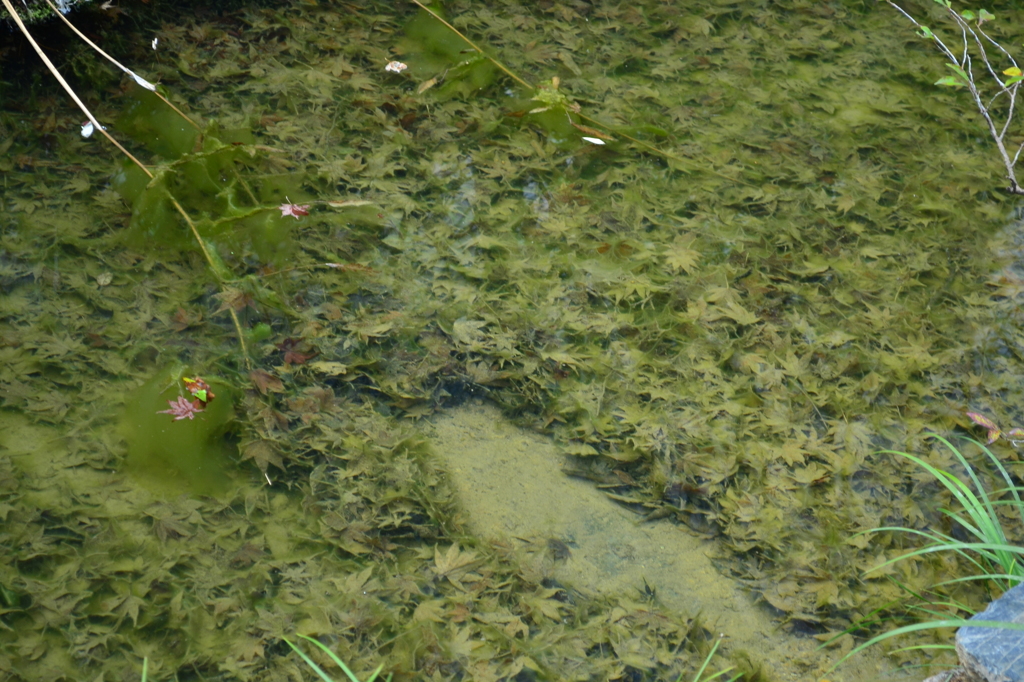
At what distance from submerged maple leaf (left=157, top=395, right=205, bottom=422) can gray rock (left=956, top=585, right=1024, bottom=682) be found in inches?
89.6

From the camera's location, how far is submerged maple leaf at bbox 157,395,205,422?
7.95ft

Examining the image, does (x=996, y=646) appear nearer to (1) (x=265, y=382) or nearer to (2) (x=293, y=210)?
(1) (x=265, y=382)

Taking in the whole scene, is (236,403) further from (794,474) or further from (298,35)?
(298,35)

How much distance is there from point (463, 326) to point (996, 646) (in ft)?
6.39

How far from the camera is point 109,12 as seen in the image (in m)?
3.89

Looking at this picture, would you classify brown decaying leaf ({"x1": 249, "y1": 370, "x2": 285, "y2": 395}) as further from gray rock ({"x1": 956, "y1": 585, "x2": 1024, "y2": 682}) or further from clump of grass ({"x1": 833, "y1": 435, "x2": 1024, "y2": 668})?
gray rock ({"x1": 956, "y1": 585, "x2": 1024, "y2": 682})

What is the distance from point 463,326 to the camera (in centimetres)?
293

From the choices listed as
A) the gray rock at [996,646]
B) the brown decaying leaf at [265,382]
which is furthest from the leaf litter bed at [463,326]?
the gray rock at [996,646]

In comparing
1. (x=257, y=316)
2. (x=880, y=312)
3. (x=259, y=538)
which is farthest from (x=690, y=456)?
(x=257, y=316)

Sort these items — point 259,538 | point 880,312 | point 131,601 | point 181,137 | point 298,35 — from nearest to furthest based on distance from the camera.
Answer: point 131,601
point 259,538
point 880,312
point 181,137
point 298,35

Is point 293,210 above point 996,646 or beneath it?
beneath

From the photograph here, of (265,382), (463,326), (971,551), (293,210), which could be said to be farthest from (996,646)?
(293,210)

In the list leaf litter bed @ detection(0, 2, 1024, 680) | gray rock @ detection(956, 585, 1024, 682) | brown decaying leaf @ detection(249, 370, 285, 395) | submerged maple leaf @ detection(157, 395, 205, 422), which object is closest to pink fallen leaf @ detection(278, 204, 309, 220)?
leaf litter bed @ detection(0, 2, 1024, 680)

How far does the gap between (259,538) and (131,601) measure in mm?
381
